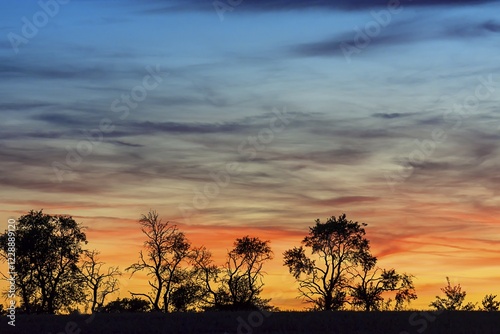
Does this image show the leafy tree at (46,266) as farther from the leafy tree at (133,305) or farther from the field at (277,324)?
the field at (277,324)

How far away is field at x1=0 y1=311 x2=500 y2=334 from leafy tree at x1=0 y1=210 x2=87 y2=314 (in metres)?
36.3

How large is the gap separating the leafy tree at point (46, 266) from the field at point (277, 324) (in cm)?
3633

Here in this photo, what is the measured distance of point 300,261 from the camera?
295ft

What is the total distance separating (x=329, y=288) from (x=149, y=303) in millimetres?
21418

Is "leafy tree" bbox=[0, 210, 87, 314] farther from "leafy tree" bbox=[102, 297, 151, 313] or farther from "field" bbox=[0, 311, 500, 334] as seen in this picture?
"field" bbox=[0, 311, 500, 334]

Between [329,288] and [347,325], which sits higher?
[329,288]

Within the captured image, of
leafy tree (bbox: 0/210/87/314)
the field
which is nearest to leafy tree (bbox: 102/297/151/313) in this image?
leafy tree (bbox: 0/210/87/314)

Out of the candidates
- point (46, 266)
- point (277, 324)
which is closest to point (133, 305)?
point (46, 266)

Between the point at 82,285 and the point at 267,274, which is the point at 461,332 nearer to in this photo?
the point at 267,274

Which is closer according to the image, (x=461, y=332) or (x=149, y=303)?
(x=461, y=332)

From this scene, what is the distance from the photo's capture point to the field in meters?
43.3

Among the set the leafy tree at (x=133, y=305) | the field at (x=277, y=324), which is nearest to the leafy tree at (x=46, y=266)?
the leafy tree at (x=133, y=305)

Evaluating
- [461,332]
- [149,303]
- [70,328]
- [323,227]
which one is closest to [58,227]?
[149,303]

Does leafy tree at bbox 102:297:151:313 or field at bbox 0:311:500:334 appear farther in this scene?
leafy tree at bbox 102:297:151:313
